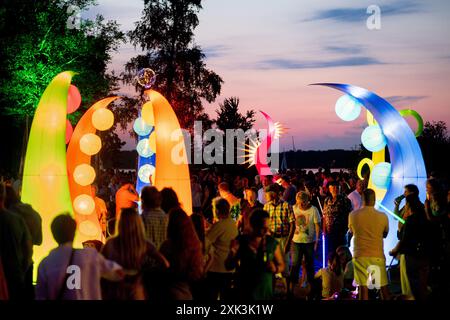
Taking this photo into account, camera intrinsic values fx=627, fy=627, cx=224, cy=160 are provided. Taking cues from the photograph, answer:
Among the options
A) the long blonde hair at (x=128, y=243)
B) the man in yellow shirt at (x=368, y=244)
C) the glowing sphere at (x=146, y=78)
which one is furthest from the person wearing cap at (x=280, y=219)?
the glowing sphere at (x=146, y=78)

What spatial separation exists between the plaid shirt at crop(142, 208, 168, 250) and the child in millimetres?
3090

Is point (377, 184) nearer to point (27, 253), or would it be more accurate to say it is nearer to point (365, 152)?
point (27, 253)

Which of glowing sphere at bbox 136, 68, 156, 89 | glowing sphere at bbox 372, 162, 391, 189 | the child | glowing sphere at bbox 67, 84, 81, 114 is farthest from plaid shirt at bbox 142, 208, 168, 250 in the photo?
glowing sphere at bbox 372, 162, 391, 189

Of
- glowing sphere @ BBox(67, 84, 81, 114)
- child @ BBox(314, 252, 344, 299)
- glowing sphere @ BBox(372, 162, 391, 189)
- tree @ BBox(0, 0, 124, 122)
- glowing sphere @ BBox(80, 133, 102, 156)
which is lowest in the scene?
A: child @ BBox(314, 252, 344, 299)

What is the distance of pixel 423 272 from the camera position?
25.9 feet

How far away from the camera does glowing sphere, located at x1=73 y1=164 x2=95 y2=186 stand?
12.6 metres

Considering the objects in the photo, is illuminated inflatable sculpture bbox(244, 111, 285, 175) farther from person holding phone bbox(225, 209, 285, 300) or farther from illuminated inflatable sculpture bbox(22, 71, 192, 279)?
person holding phone bbox(225, 209, 285, 300)

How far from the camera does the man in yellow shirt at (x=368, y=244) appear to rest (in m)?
8.28

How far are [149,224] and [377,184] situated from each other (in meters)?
7.60

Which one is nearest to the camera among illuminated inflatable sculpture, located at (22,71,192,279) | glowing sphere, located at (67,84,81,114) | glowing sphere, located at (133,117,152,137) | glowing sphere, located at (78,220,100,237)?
illuminated inflatable sculpture, located at (22,71,192,279)

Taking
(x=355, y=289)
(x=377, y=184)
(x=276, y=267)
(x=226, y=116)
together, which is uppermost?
(x=226, y=116)

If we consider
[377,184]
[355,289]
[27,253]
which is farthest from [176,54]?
[27,253]

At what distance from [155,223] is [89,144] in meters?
6.67

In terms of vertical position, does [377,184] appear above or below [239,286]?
above
